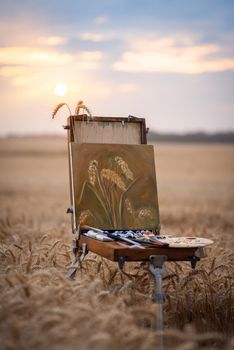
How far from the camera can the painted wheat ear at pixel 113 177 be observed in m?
7.43

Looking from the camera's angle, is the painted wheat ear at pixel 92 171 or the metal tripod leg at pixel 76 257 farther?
the painted wheat ear at pixel 92 171

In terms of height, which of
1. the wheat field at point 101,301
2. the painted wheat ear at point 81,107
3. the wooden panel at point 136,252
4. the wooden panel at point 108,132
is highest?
the painted wheat ear at point 81,107

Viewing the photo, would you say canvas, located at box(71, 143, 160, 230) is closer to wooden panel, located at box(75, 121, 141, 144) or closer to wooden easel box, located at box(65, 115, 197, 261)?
wooden easel box, located at box(65, 115, 197, 261)

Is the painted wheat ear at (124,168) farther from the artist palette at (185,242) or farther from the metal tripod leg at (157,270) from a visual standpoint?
the metal tripod leg at (157,270)

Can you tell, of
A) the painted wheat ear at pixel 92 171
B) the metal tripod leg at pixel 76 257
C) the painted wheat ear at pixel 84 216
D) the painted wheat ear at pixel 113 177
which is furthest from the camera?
the painted wheat ear at pixel 113 177

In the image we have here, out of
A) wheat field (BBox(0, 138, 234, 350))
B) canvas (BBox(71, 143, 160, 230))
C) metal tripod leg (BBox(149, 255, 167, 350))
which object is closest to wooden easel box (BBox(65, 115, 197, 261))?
canvas (BBox(71, 143, 160, 230))

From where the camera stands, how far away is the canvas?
7223mm

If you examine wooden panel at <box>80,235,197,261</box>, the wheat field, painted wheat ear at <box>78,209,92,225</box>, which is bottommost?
the wheat field

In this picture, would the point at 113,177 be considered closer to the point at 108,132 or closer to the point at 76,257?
the point at 108,132

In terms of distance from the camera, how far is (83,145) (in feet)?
24.2

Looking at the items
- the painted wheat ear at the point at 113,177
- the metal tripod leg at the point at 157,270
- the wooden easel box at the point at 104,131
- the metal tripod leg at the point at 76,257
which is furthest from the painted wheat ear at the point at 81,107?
the metal tripod leg at the point at 157,270

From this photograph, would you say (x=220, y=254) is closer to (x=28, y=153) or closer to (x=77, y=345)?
(x=77, y=345)

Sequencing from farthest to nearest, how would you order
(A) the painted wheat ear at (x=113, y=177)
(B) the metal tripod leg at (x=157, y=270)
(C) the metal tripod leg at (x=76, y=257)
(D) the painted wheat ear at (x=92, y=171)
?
(A) the painted wheat ear at (x=113, y=177) → (D) the painted wheat ear at (x=92, y=171) → (C) the metal tripod leg at (x=76, y=257) → (B) the metal tripod leg at (x=157, y=270)

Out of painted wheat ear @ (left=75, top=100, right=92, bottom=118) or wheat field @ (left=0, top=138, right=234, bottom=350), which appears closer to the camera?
wheat field @ (left=0, top=138, right=234, bottom=350)
